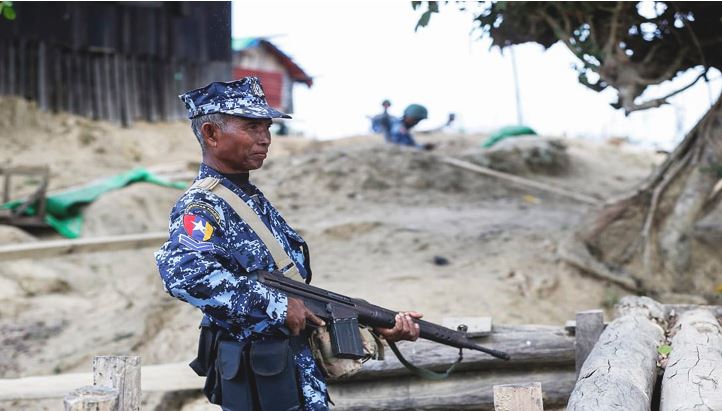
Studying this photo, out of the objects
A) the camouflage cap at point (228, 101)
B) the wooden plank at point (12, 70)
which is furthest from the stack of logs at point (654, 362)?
the wooden plank at point (12, 70)

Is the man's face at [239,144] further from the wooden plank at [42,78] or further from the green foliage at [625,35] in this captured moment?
Result: the wooden plank at [42,78]

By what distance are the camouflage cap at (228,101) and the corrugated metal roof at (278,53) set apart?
25445 millimetres

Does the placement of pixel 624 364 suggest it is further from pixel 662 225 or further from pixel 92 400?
pixel 662 225

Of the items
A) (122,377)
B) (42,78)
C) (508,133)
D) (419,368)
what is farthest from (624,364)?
(42,78)

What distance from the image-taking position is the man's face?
132 inches

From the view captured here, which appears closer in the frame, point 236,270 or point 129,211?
point 236,270

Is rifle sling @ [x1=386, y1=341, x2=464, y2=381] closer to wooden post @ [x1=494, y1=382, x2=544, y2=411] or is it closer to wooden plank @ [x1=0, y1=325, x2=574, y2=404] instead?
wooden post @ [x1=494, y1=382, x2=544, y2=411]

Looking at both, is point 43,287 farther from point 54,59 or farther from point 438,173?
point 54,59

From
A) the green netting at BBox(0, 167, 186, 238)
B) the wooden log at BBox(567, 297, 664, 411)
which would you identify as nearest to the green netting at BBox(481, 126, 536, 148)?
the green netting at BBox(0, 167, 186, 238)

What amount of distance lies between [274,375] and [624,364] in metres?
1.78

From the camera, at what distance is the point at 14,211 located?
10.7m

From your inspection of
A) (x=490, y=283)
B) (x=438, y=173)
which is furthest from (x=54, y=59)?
(x=490, y=283)

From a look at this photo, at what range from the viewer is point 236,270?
128 inches

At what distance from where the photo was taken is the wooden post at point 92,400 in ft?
9.63
